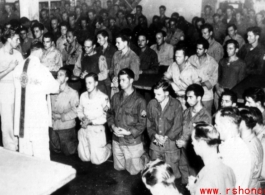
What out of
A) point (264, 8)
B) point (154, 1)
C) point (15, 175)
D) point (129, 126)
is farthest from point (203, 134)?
point (154, 1)

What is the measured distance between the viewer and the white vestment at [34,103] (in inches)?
167

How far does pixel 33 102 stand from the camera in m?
4.32

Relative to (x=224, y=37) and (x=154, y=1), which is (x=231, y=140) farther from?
(x=154, y=1)

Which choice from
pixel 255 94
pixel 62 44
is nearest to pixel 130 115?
pixel 255 94

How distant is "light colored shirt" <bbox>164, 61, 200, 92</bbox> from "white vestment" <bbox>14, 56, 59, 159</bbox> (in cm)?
188

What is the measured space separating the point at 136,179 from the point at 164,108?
1072 mm

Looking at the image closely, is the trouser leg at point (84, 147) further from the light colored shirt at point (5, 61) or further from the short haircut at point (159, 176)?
the short haircut at point (159, 176)

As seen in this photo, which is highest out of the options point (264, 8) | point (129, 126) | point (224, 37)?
point (264, 8)

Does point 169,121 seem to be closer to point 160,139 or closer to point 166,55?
point 160,139

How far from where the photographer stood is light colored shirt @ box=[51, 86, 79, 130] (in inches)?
203

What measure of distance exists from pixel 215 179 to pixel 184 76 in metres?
2.82

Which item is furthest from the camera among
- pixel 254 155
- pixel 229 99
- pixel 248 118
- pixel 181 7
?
pixel 181 7

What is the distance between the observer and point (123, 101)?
177 inches

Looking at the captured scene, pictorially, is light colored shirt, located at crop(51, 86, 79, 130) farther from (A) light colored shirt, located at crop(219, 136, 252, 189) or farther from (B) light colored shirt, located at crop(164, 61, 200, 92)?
(A) light colored shirt, located at crop(219, 136, 252, 189)
